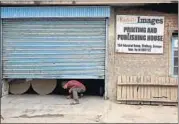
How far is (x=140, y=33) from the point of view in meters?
12.7

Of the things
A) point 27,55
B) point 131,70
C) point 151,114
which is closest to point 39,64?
point 27,55

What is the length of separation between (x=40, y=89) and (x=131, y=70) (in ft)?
10.2

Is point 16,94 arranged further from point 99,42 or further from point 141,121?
point 141,121

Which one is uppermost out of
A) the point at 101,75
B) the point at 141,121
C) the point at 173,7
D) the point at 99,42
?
the point at 173,7

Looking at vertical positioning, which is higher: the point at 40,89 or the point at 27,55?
the point at 27,55

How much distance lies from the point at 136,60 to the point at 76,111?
2.81 m

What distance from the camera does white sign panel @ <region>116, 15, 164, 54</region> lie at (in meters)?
12.6

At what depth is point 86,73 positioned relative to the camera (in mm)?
12844

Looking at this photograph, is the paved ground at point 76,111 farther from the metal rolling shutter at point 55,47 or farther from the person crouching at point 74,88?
the metal rolling shutter at point 55,47

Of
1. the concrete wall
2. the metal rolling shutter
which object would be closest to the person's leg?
the metal rolling shutter

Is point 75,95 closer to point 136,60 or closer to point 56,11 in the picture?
point 136,60

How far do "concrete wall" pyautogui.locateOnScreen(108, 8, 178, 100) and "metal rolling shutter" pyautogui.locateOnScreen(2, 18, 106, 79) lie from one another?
0.29 m

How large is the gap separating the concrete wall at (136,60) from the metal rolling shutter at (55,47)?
0.29 metres

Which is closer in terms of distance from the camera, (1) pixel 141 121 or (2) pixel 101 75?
(1) pixel 141 121
